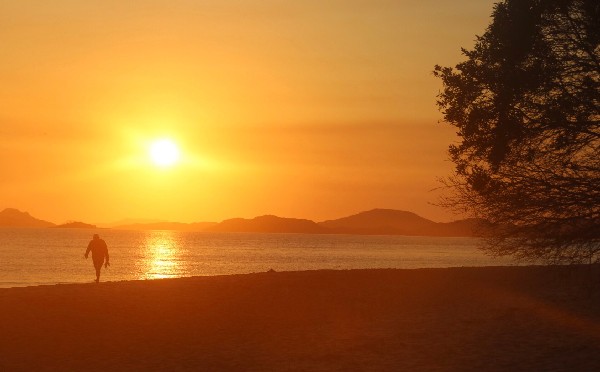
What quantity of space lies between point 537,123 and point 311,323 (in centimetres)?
733

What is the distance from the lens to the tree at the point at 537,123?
1677cm

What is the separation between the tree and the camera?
1677 centimetres

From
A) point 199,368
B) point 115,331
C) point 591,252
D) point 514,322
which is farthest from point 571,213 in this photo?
point 115,331

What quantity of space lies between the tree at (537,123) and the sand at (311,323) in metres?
2.35

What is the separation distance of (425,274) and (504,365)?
38.4 feet

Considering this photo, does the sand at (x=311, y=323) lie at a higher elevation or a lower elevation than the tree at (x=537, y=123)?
lower

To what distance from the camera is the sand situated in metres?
15.8

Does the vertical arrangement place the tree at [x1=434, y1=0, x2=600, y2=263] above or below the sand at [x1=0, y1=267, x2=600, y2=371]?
above

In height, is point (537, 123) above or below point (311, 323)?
above

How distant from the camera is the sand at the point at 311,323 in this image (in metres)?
15.8

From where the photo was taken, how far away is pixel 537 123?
1719cm

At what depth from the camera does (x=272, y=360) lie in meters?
16.0

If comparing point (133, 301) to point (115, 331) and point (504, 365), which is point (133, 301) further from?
point (504, 365)

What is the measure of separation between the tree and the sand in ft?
7.70
